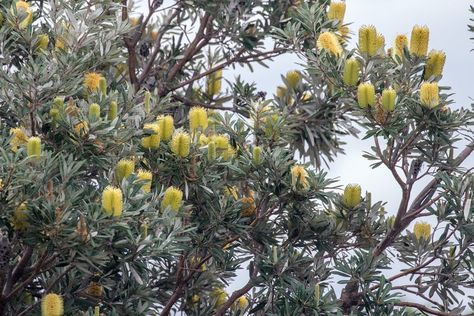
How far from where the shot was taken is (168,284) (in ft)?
17.6

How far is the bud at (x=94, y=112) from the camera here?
416 cm

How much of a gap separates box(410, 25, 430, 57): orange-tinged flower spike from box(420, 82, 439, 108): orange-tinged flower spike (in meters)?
0.24

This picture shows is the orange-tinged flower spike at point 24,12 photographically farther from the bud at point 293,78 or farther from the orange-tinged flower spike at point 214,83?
the orange-tinged flower spike at point 214,83

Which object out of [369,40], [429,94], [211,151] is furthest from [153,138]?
[429,94]

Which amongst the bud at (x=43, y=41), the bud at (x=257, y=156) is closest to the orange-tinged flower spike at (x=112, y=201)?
the bud at (x=257, y=156)

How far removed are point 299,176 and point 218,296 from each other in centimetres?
107

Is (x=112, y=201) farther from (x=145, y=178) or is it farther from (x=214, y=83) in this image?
(x=214, y=83)

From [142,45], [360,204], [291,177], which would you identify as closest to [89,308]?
[291,177]

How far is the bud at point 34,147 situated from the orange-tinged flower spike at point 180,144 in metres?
0.76

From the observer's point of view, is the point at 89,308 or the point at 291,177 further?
the point at 291,177

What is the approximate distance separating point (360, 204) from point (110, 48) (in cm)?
152

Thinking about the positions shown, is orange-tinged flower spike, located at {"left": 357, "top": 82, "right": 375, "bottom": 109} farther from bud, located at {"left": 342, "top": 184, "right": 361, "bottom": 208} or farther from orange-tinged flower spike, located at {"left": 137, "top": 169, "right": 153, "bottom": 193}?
orange-tinged flower spike, located at {"left": 137, "top": 169, "right": 153, "bottom": 193}

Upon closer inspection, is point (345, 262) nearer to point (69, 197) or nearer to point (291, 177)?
point (291, 177)

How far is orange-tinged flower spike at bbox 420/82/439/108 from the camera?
4648 millimetres
